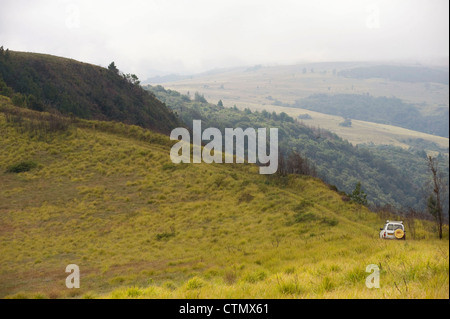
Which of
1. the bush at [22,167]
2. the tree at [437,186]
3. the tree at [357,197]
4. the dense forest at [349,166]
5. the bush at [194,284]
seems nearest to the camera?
the bush at [194,284]

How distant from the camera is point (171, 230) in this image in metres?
21.0

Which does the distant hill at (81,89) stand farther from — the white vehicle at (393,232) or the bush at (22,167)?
the white vehicle at (393,232)

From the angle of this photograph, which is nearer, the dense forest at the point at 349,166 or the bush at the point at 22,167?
the bush at the point at 22,167

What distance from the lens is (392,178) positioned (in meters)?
166

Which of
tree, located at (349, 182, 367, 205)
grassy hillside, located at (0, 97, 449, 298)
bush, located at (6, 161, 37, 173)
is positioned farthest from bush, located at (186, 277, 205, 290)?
bush, located at (6, 161, 37, 173)

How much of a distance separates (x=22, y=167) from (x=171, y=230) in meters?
14.7

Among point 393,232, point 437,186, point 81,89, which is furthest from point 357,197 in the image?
point 81,89

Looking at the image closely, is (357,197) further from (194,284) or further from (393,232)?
(194,284)

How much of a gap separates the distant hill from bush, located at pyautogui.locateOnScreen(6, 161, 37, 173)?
32.1 metres

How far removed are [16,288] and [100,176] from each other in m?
16.5

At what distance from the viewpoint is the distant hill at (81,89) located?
6381 centimetres

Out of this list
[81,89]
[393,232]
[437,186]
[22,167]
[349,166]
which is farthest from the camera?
[349,166]

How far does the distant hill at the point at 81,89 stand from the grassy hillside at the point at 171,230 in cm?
2941

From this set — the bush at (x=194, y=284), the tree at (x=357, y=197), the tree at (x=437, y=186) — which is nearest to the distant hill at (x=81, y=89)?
A: the tree at (x=357, y=197)
